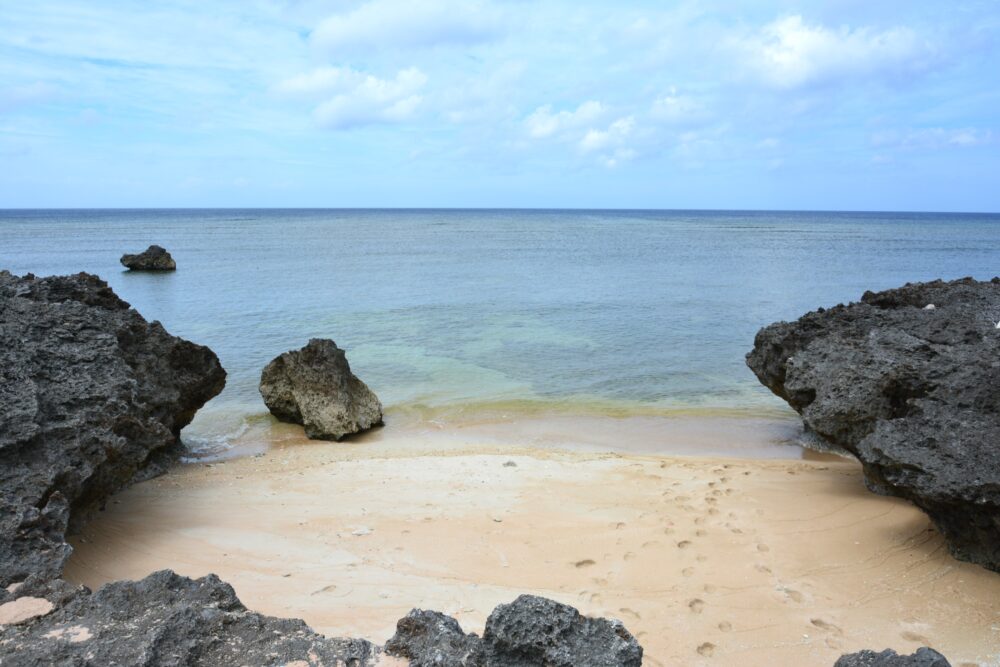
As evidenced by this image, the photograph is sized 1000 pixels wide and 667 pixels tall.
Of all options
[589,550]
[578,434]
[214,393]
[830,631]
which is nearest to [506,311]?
[578,434]

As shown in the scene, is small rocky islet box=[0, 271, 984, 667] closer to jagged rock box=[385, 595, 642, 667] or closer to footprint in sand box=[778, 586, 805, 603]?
jagged rock box=[385, 595, 642, 667]

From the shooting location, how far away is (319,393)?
10211 mm

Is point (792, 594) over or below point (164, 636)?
below

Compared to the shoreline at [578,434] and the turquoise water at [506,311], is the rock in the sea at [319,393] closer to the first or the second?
the shoreline at [578,434]

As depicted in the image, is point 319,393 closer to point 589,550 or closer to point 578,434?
point 578,434

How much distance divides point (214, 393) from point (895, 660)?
8.10m

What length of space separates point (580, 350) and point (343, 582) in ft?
37.1

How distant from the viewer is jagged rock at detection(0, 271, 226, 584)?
15.0ft

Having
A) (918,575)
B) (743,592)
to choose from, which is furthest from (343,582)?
(918,575)

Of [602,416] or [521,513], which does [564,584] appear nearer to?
[521,513]

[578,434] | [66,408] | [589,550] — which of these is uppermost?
[66,408]

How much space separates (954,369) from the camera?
5926mm

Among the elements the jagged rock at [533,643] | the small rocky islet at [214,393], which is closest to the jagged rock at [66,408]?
the small rocky islet at [214,393]

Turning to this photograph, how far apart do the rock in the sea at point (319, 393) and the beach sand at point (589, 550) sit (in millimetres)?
1686
